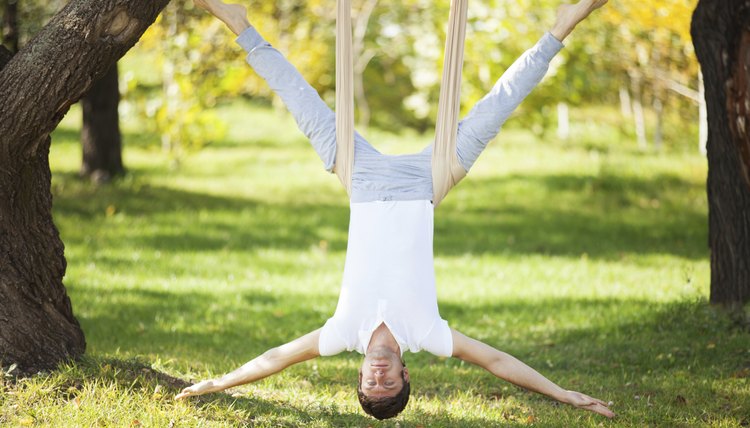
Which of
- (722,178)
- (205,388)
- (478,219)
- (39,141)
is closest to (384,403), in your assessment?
(205,388)

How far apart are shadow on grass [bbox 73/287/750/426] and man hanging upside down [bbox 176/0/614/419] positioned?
0.60m

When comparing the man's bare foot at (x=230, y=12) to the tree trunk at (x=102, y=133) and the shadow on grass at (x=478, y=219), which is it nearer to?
the shadow on grass at (x=478, y=219)

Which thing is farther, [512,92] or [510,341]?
[510,341]

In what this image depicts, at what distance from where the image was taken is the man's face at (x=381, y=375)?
14.1 feet

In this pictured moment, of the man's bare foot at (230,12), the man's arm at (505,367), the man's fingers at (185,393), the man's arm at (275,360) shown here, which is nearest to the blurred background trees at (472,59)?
the man's bare foot at (230,12)

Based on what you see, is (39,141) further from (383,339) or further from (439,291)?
(439,291)

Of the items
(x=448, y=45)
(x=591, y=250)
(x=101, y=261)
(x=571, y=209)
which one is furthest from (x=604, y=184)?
(x=448, y=45)

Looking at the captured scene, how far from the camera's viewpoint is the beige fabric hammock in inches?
169

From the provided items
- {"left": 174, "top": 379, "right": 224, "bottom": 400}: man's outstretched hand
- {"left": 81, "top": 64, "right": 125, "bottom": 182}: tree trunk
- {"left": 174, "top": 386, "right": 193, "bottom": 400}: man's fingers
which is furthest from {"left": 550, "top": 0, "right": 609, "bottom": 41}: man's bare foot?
{"left": 81, "top": 64, "right": 125, "bottom": 182}: tree trunk

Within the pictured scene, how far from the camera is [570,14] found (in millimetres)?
4500

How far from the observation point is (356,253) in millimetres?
4414

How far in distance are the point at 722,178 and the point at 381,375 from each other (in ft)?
12.5

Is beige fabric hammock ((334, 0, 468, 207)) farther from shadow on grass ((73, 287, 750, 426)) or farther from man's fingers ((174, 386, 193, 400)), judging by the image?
shadow on grass ((73, 287, 750, 426))

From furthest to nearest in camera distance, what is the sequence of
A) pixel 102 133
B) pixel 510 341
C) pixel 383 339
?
pixel 102 133, pixel 510 341, pixel 383 339
